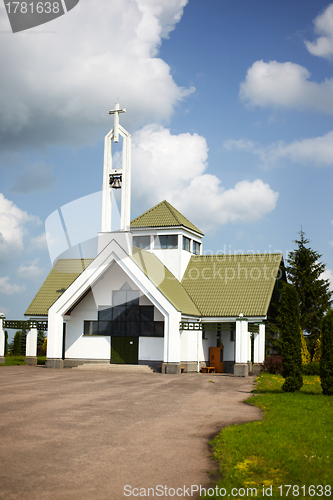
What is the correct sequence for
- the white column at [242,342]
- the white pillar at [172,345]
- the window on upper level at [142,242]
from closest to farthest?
the white pillar at [172,345] → the white column at [242,342] → the window on upper level at [142,242]

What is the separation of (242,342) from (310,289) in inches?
392

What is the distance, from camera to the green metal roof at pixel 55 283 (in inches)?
1352

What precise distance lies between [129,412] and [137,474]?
5.68m

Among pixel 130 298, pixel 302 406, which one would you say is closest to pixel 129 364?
pixel 130 298

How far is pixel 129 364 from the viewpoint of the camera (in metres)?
29.7

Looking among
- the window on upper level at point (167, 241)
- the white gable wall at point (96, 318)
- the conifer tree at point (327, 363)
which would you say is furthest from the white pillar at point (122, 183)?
the conifer tree at point (327, 363)

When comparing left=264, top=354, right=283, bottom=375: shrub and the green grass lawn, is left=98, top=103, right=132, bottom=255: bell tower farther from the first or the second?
the green grass lawn

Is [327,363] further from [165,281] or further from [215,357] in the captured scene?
[165,281]

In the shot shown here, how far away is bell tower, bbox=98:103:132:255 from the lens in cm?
2956

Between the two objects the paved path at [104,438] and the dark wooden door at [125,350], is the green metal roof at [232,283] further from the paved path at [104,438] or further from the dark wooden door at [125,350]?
the paved path at [104,438]

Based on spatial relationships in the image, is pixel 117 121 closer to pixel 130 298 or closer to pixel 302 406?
pixel 130 298

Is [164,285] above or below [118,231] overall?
below

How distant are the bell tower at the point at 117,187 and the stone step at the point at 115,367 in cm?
715

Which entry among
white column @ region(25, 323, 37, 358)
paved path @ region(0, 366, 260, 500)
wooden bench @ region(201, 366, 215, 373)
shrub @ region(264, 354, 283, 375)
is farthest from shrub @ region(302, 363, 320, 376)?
white column @ region(25, 323, 37, 358)
